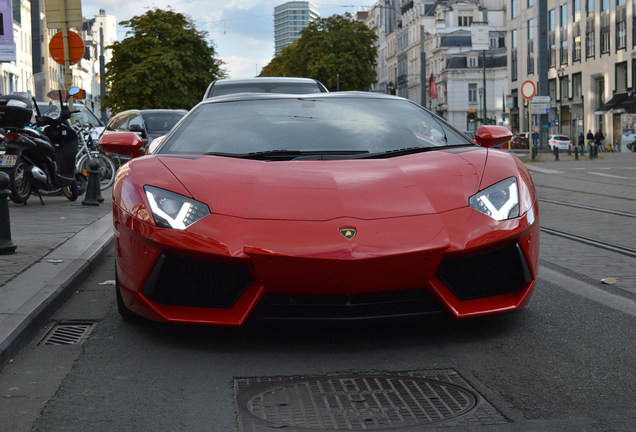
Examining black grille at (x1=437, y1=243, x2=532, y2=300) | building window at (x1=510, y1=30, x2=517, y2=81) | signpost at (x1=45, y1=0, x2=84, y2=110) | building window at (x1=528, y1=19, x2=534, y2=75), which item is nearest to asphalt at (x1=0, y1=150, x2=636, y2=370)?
black grille at (x1=437, y1=243, x2=532, y2=300)

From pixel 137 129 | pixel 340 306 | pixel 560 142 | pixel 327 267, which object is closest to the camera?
pixel 327 267

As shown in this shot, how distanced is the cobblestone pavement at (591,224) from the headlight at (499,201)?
1.58 m

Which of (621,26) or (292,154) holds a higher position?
(621,26)

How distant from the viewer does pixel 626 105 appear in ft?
164

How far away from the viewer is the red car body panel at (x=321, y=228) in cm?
371

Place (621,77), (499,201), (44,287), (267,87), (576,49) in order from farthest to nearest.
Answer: (576,49) < (621,77) < (267,87) < (44,287) < (499,201)

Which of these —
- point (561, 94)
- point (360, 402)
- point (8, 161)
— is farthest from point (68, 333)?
point (561, 94)

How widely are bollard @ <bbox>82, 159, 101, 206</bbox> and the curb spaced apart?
349 centimetres

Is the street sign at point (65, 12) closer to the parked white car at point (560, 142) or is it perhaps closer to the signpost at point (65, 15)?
the signpost at point (65, 15)

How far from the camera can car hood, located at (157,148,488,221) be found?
153 inches

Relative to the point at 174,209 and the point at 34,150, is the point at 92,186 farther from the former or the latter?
the point at 174,209

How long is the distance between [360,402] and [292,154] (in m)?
1.76

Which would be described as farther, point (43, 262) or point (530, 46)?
point (530, 46)

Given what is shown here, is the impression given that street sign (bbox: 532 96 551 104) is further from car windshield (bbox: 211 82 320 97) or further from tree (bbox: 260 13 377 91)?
tree (bbox: 260 13 377 91)
